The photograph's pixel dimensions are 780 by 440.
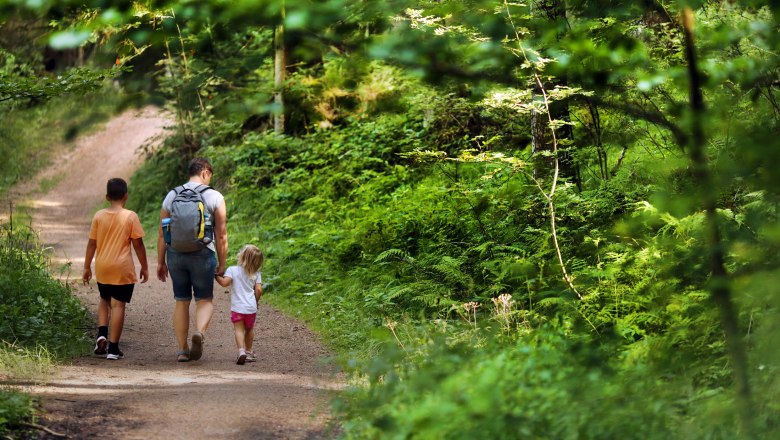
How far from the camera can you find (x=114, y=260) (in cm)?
899

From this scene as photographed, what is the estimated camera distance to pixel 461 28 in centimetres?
468

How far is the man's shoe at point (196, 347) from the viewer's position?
882cm

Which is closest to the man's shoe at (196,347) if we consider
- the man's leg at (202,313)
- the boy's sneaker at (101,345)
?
the man's leg at (202,313)

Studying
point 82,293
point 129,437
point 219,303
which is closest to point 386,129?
point 219,303

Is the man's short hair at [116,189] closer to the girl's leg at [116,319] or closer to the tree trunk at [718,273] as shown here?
the girl's leg at [116,319]

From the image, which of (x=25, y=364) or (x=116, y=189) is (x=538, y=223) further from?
(x=25, y=364)

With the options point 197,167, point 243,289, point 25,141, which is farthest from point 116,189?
point 25,141

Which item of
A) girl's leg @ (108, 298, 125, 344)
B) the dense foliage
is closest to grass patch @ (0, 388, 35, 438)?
the dense foliage

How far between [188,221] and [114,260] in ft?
3.34

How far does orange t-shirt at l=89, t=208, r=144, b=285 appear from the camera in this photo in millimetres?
8984

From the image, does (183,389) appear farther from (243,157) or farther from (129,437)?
(243,157)

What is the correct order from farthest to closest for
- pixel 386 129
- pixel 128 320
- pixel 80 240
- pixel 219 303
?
pixel 80 240
pixel 386 129
pixel 219 303
pixel 128 320

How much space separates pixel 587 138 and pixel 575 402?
27.9 feet

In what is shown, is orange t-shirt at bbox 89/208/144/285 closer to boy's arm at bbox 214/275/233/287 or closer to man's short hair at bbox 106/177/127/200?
man's short hair at bbox 106/177/127/200
